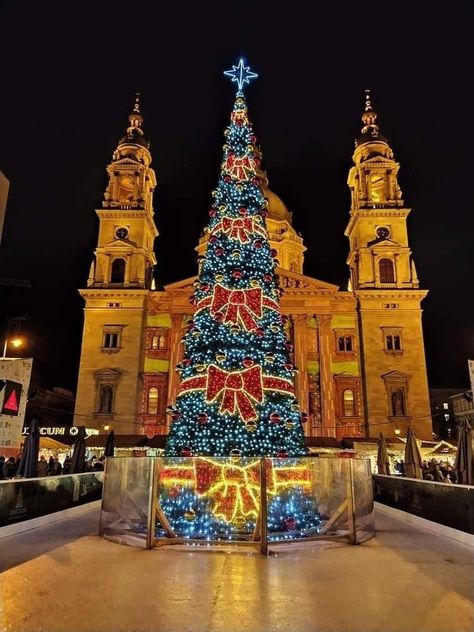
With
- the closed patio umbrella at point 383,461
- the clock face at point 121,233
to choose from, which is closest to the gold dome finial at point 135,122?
the clock face at point 121,233

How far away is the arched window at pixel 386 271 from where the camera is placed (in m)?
46.5

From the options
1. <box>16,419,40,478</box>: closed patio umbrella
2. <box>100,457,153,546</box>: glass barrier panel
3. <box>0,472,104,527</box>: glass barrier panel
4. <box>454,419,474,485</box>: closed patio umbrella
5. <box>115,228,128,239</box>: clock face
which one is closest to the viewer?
<box>100,457,153,546</box>: glass barrier panel

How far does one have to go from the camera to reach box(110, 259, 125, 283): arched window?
4691cm

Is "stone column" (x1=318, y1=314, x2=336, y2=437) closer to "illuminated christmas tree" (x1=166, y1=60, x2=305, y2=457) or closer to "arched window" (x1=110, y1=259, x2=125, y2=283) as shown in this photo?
"arched window" (x1=110, y1=259, x2=125, y2=283)

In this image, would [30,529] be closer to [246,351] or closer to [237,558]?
[237,558]

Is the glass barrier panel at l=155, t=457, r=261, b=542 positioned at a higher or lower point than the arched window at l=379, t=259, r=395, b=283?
lower

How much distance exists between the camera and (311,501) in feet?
33.9

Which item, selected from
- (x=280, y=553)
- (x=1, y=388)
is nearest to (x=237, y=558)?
(x=280, y=553)

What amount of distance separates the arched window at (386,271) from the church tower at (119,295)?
21543 mm

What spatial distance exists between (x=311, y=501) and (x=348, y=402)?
113ft

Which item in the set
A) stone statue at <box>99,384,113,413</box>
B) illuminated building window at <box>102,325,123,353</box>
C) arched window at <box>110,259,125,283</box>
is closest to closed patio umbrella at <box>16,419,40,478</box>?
stone statue at <box>99,384,113,413</box>

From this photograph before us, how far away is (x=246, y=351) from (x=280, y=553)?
578 centimetres

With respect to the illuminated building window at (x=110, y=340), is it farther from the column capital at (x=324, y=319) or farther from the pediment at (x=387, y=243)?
the pediment at (x=387, y=243)

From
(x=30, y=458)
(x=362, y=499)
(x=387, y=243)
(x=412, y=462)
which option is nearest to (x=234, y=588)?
(x=362, y=499)
